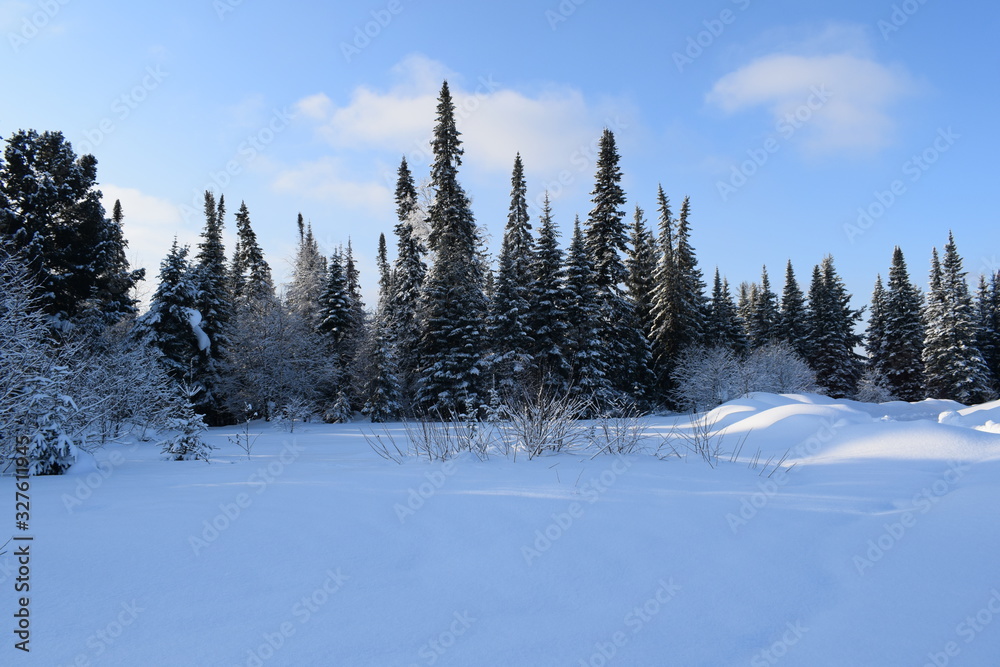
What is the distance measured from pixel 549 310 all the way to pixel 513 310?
2.12 meters

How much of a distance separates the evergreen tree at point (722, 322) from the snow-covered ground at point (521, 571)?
107 feet

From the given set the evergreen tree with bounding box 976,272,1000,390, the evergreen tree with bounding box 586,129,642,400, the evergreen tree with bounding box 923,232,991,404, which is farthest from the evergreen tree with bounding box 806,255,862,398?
the evergreen tree with bounding box 586,129,642,400

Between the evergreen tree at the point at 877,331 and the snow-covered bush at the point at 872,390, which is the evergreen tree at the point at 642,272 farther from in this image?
the evergreen tree at the point at 877,331

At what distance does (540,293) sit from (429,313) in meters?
5.91

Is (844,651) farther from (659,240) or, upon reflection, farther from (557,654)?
(659,240)

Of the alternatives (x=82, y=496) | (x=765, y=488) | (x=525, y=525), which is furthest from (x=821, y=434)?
(x=82, y=496)

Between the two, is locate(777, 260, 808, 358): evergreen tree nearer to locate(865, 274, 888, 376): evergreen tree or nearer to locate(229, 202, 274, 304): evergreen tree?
locate(865, 274, 888, 376): evergreen tree

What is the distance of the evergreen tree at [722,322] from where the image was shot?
3597 centimetres

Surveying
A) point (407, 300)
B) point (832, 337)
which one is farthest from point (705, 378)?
point (832, 337)

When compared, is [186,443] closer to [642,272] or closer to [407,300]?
[407,300]

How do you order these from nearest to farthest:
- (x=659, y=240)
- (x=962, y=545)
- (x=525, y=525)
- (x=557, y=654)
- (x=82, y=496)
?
1. (x=557, y=654)
2. (x=962, y=545)
3. (x=525, y=525)
4. (x=82, y=496)
5. (x=659, y=240)

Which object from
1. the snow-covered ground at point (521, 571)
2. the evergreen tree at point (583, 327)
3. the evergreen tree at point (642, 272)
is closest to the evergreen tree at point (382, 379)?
the evergreen tree at point (583, 327)

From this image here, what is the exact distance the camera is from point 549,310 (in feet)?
85.1

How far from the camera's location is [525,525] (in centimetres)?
354
